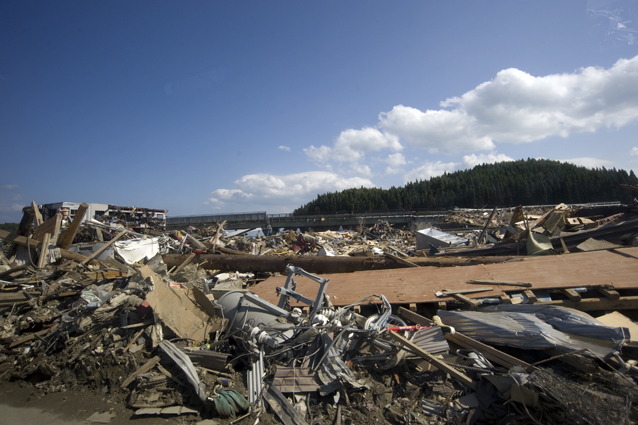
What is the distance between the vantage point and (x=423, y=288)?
4.98m

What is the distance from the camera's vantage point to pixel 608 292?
3850 millimetres

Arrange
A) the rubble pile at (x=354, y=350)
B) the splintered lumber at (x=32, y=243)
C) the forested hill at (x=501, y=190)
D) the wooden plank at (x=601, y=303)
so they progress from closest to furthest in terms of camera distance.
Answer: the rubble pile at (x=354, y=350) < the wooden plank at (x=601, y=303) < the splintered lumber at (x=32, y=243) < the forested hill at (x=501, y=190)

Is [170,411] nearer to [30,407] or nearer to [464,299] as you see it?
[30,407]

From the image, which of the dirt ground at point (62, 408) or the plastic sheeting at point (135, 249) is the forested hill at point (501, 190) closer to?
the plastic sheeting at point (135, 249)

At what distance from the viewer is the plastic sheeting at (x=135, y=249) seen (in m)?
9.59

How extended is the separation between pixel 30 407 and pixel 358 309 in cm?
414

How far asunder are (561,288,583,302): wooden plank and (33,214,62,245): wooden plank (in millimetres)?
11635

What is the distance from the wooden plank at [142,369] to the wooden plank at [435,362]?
9.53 ft

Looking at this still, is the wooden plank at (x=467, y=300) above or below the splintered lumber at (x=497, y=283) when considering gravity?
below

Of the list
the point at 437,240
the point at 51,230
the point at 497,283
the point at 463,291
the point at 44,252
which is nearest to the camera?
the point at 463,291

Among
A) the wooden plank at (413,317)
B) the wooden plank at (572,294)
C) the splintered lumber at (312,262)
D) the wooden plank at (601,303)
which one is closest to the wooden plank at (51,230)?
the splintered lumber at (312,262)

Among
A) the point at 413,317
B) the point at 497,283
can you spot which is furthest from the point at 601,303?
the point at 413,317

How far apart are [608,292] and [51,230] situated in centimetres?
1238

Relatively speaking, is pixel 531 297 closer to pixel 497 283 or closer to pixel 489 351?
pixel 497 283
